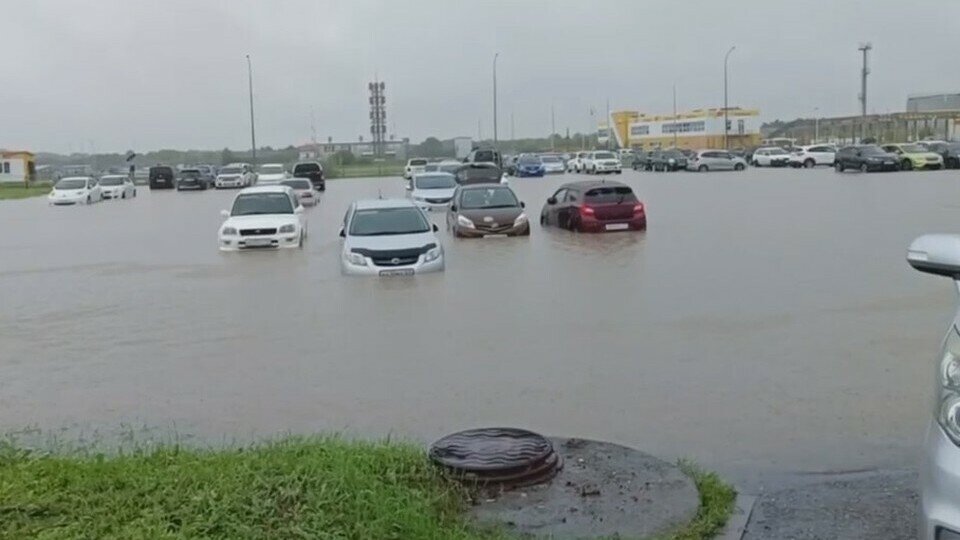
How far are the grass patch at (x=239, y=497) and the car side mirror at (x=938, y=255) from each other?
2386 millimetres

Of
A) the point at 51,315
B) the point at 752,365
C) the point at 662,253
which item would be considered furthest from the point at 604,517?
the point at 662,253

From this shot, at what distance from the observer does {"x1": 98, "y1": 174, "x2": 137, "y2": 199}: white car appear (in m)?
53.9

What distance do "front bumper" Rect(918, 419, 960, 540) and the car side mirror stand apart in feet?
1.69

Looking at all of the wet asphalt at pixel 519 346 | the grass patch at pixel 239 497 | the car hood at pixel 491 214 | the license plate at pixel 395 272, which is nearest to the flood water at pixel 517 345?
the wet asphalt at pixel 519 346

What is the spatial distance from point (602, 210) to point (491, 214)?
301 centimetres

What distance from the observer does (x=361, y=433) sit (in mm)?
7500

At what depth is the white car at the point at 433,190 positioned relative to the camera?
33.9 m

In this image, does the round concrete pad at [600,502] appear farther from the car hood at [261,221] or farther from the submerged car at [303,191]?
the submerged car at [303,191]

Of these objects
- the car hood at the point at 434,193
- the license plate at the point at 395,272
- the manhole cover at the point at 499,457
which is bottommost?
the license plate at the point at 395,272

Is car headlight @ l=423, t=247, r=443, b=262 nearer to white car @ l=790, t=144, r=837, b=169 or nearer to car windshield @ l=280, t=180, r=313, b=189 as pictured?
car windshield @ l=280, t=180, r=313, b=189

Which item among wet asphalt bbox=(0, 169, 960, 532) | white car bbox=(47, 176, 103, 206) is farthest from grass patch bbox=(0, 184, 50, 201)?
wet asphalt bbox=(0, 169, 960, 532)

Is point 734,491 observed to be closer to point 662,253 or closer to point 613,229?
point 662,253

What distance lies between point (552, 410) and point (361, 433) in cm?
162

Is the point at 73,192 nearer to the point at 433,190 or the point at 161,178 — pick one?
the point at 161,178
